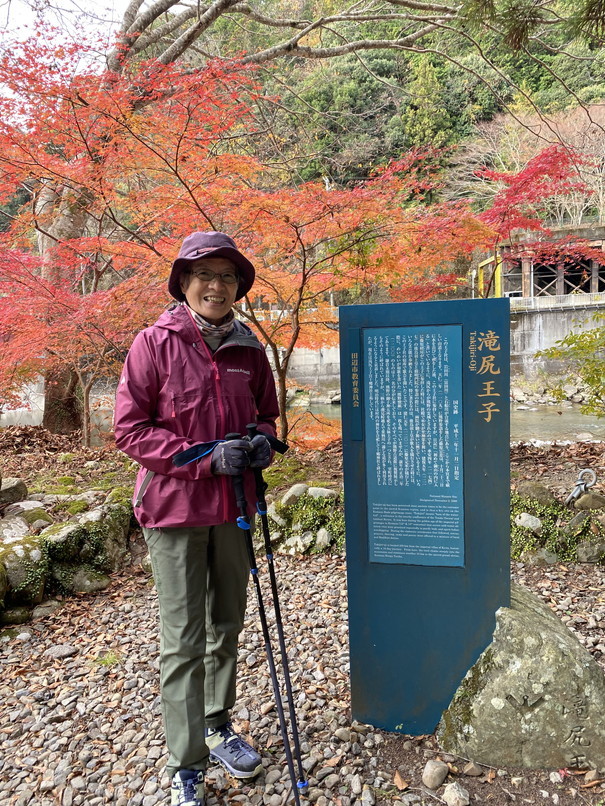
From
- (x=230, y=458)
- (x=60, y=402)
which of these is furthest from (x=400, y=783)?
(x=60, y=402)

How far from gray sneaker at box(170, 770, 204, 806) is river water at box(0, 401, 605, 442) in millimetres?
9065

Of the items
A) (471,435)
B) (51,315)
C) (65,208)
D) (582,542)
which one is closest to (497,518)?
(471,435)

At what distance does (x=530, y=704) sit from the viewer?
2135mm

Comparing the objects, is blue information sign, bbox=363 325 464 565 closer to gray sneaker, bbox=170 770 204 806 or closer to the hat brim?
the hat brim

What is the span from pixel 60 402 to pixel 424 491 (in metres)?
8.95

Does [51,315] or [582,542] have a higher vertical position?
[51,315]

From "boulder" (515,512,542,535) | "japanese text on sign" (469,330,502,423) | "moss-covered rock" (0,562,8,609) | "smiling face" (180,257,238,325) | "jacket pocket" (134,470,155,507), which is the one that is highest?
"smiling face" (180,257,238,325)

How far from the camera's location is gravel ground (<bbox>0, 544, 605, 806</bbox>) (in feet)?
6.88

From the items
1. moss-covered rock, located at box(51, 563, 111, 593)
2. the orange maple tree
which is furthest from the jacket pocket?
the orange maple tree

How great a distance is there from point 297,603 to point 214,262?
101 inches

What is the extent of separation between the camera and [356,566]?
7.84 ft

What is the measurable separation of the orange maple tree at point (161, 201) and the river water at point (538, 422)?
398 centimetres

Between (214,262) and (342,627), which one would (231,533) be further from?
(342,627)

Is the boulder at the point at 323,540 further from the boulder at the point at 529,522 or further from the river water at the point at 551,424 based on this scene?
the river water at the point at 551,424
